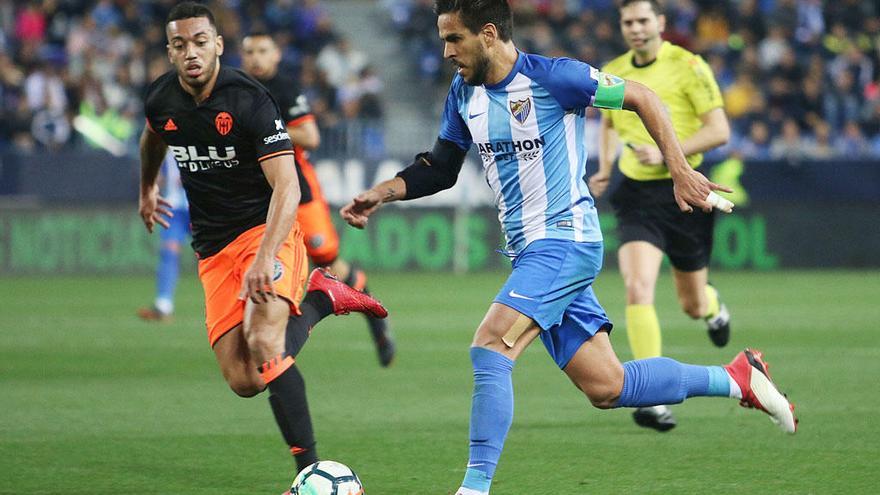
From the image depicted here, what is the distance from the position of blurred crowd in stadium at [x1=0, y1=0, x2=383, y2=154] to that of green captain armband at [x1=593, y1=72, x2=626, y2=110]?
47.1 feet

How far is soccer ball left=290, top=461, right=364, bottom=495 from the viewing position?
5.41 metres

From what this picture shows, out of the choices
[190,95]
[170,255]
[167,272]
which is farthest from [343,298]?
[170,255]

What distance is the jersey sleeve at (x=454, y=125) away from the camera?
5.93m

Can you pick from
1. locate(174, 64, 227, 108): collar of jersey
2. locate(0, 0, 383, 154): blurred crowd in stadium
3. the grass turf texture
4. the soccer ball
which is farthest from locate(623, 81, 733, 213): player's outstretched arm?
locate(0, 0, 383, 154): blurred crowd in stadium

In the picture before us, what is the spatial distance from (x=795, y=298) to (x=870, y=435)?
8783 millimetres

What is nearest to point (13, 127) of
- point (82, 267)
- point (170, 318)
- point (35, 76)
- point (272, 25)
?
point (35, 76)

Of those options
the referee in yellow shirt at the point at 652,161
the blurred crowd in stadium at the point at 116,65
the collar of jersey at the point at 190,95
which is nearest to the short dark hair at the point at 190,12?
the collar of jersey at the point at 190,95

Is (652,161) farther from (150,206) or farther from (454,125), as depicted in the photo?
(150,206)

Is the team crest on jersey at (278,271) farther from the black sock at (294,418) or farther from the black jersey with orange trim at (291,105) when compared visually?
the black jersey with orange trim at (291,105)

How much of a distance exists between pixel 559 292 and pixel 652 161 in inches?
96.8

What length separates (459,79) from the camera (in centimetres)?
586

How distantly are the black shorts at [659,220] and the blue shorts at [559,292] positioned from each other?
8.22ft

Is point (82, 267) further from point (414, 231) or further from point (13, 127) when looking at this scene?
point (414, 231)

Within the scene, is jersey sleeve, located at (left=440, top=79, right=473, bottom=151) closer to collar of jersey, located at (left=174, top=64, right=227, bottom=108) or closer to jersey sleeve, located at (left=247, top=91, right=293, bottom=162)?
jersey sleeve, located at (left=247, top=91, right=293, bottom=162)
